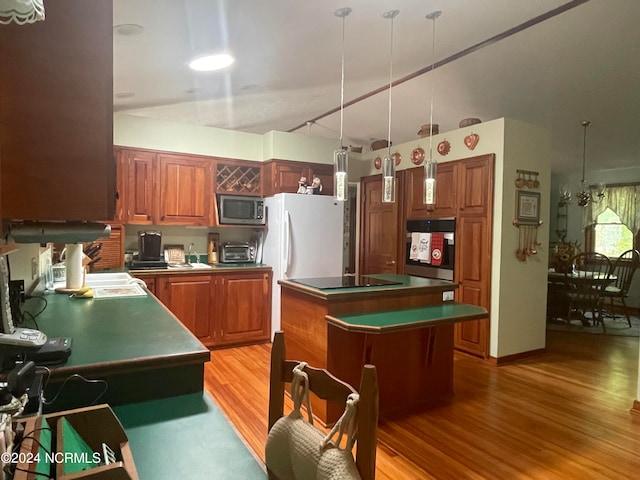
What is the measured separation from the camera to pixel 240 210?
447 cm

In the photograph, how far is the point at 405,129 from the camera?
5355mm

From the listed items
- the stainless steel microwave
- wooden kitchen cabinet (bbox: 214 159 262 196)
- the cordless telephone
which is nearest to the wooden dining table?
the stainless steel microwave

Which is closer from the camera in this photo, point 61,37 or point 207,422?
point 61,37

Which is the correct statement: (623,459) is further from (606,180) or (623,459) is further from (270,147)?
(606,180)

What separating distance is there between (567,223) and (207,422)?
319 inches

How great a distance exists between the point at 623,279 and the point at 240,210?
5715mm

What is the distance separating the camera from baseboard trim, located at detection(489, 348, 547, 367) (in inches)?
150

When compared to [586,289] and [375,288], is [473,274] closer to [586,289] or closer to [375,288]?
[375,288]

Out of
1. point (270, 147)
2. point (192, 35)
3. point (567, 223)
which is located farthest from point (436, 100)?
point (567, 223)

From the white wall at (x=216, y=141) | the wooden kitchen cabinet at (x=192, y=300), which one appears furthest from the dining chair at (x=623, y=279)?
the wooden kitchen cabinet at (x=192, y=300)

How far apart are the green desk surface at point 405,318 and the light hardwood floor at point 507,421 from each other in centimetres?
75

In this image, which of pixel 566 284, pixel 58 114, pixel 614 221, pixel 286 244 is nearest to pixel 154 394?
pixel 58 114

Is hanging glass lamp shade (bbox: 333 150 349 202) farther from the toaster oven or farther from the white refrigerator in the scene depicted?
the toaster oven

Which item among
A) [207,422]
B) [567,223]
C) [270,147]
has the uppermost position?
[270,147]
